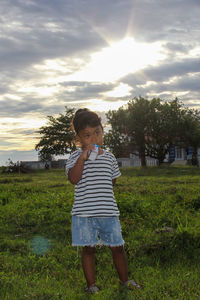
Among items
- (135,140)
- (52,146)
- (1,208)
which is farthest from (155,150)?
(1,208)

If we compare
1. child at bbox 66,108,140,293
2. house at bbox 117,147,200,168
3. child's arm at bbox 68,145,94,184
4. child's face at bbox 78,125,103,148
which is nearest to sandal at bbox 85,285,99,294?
child at bbox 66,108,140,293

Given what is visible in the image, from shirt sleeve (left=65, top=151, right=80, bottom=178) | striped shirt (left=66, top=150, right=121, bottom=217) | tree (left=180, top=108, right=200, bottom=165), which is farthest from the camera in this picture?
tree (left=180, top=108, right=200, bottom=165)

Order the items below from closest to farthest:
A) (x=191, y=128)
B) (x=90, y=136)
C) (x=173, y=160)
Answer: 1. (x=90, y=136)
2. (x=191, y=128)
3. (x=173, y=160)

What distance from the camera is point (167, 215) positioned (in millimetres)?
7105

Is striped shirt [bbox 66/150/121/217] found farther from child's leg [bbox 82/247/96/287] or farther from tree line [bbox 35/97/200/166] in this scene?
tree line [bbox 35/97/200/166]

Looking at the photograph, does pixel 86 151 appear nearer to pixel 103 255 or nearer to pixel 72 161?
pixel 72 161

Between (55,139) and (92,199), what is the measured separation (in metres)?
43.5

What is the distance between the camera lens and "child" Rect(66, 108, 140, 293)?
3.50 meters

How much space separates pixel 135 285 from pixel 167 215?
347 centimetres

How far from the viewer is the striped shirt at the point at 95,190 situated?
348cm

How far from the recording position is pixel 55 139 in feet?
153

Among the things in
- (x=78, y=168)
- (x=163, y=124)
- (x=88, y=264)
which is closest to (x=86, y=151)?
(x=78, y=168)

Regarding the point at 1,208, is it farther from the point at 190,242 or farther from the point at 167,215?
the point at 190,242

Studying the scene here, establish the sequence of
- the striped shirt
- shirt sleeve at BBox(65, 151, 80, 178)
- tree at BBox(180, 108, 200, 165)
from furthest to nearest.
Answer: tree at BBox(180, 108, 200, 165)
shirt sleeve at BBox(65, 151, 80, 178)
the striped shirt
